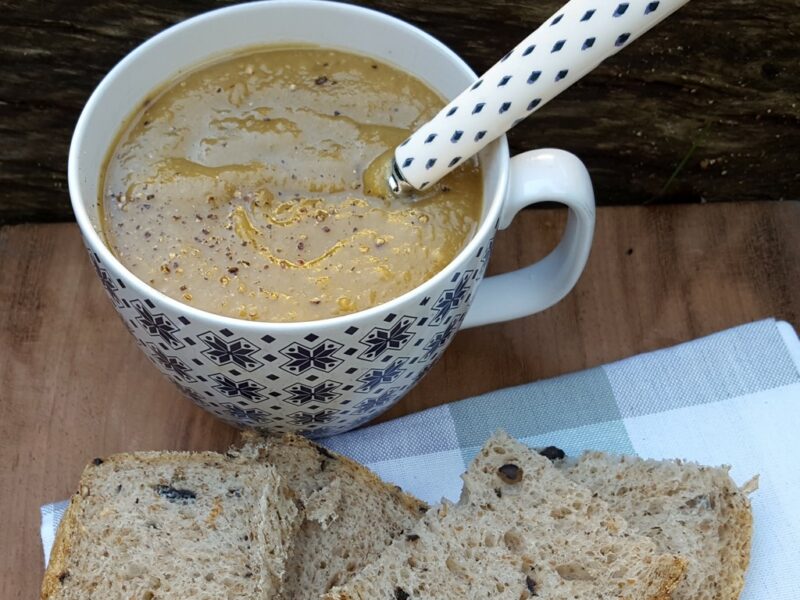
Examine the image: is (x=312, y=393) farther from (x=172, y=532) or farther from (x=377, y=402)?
(x=172, y=532)

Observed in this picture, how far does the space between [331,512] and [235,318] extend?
0.39 metres

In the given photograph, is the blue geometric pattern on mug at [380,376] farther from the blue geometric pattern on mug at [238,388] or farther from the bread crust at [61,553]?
the bread crust at [61,553]

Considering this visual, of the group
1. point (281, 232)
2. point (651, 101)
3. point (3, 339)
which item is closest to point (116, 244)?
point (281, 232)

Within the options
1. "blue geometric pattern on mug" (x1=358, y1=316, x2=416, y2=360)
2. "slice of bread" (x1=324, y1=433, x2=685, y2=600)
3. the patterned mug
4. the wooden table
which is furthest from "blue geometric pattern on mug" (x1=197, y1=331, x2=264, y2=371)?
the wooden table

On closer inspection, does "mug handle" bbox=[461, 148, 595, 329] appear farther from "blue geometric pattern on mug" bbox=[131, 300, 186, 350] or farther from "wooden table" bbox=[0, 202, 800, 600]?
"blue geometric pattern on mug" bbox=[131, 300, 186, 350]

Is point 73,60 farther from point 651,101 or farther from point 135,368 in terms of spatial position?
point 651,101

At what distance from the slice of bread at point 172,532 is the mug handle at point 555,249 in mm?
454

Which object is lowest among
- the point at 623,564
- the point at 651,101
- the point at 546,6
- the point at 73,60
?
the point at 623,564

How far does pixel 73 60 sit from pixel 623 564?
1.24 m

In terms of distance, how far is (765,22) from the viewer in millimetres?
1817

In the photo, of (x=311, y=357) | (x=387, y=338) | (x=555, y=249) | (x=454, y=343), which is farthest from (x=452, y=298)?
(x=454, y=343)

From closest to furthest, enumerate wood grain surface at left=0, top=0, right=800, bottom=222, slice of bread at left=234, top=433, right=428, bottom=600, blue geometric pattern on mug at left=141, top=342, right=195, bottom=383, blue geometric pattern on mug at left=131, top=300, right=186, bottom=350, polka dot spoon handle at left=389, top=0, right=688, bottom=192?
polka dot spoon handle at left=389, top=0, right=688, bottom=192 → blue geometric pattern on mug at left=131, top=300, right=186, bottom=350 → blue geometric pattern on mug at left=141, top=342, right=195, bottom=383 → slice of bread at left=234, top=433, right=428, bottom=600 → wood grain surface at left=0, top=0, right=800, bottom=222

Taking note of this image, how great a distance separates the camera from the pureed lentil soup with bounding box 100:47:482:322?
144 cm

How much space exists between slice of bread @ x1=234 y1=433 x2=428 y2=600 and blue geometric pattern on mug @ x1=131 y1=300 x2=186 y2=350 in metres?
0.29
